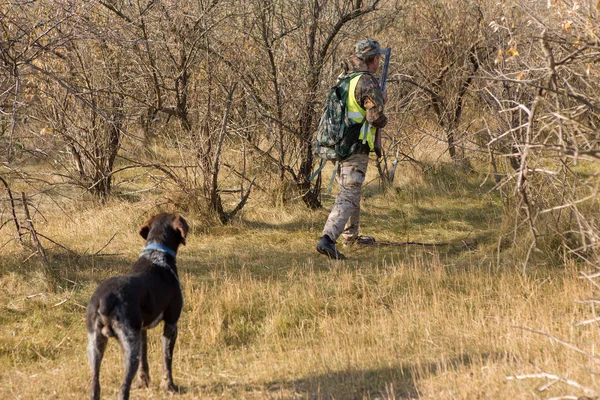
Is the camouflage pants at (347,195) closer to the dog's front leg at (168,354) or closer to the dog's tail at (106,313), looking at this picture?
the dog's front leg at (168,354)

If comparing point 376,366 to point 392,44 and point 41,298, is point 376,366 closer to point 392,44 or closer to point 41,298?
point 41,298

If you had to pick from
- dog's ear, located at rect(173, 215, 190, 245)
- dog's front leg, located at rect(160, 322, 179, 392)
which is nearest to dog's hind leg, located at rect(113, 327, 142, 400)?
dog's front leg, located at rect(160, 322, 179, 392)

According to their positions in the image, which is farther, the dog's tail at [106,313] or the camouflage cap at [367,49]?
the camouflage cap at [367,49]

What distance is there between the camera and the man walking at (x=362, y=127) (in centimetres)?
709

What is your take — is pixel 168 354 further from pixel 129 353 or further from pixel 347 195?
pixel 347 195

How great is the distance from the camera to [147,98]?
8828mm

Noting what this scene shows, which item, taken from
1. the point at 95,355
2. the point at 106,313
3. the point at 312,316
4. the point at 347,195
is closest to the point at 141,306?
the point at 106,313

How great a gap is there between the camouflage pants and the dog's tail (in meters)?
3.63

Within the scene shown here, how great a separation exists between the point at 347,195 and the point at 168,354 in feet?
11.0

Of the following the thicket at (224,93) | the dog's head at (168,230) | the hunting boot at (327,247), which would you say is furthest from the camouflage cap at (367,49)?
the dog's head at (168,230)

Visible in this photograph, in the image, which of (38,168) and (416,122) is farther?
(38,168)

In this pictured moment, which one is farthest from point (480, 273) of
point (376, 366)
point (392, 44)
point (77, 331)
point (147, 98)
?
point (392, 44)

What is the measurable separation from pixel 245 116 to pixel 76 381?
5.15 metres

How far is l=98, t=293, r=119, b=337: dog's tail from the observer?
Result: 153 inches
